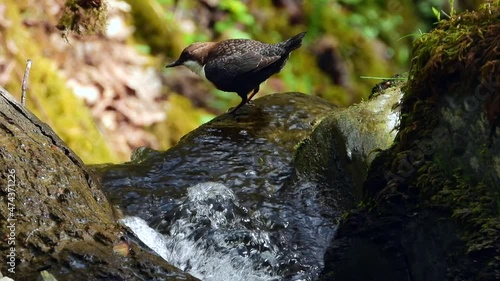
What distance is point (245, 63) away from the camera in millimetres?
5277

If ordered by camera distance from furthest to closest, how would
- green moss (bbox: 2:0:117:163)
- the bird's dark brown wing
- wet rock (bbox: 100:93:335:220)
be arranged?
green moss (bbox: 2:0:117:163), the bird's dark brown wing, wet rock (bbox: 100:93:335:220)

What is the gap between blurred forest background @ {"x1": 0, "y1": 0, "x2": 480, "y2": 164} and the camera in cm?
641

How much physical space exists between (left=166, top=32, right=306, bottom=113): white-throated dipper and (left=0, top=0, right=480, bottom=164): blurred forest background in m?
0.87

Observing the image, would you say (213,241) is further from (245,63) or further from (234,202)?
(245,63)

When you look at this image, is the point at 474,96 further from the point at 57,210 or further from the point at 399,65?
the point at 399,65

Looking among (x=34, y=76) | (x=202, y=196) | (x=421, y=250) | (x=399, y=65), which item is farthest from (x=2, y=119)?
(x=399, y=65)

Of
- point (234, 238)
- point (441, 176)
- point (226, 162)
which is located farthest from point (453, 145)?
point (226, 162)

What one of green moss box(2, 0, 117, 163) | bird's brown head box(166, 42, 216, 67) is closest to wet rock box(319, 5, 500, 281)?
bird's brown head box(166, 42, 216, 67)

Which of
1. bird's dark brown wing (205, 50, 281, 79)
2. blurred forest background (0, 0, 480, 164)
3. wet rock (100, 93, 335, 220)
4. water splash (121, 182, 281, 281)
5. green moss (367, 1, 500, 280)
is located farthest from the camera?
blurred forest background (0, 0, 480, 164)

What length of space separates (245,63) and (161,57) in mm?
2676

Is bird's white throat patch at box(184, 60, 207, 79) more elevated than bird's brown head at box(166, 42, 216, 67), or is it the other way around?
bird's brown head at box(166, 42, 216, 67)

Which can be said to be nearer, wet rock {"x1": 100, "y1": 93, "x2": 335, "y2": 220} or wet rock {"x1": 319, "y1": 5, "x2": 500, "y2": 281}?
wet rock {"x1": 319, "y1": 5, "x2": 500, "y2": 281}

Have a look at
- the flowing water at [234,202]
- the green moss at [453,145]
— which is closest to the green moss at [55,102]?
the flowing water at [234,202]

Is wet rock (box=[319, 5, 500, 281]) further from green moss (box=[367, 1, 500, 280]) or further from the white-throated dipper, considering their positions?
the white-throated dipper
